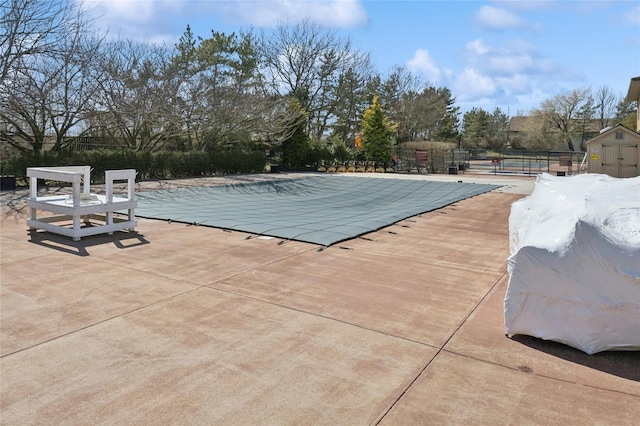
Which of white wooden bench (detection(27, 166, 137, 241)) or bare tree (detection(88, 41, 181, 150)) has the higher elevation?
bare tree (detection(88, 41, 181, 150))

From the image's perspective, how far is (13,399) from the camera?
2.47 m

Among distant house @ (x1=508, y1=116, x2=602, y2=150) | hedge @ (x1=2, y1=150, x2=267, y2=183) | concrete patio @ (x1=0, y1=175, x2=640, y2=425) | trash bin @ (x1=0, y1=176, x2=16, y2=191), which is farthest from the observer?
distant house @ (x1=508, y1=116, x2=602, y2=150)

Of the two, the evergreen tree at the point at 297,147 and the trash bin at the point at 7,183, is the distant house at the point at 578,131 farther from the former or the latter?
the trash bin at the point at 7,183

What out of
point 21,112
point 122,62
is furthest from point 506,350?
point 122,62

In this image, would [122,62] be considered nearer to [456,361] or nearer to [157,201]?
[157,201]

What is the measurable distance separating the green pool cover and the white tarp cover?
325 centimetres

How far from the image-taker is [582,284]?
3068mm

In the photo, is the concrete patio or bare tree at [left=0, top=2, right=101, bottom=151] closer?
the concrete patio

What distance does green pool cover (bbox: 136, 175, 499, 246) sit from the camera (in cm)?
743

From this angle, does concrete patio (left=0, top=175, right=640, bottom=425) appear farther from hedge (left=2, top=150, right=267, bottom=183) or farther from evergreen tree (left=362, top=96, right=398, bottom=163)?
evergreen tree (left=362, top=96, right=398, bottom=163)

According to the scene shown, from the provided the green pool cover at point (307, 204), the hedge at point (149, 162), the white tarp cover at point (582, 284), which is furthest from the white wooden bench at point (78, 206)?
the hedge at point (149, 162)

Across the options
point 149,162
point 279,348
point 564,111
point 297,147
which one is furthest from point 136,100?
point 564,111

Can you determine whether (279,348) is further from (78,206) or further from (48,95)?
(48,95)

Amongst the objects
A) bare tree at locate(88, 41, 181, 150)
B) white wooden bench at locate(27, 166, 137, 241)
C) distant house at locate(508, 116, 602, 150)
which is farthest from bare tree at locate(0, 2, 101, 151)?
distant house at locate(508, 116, 602, 150)
